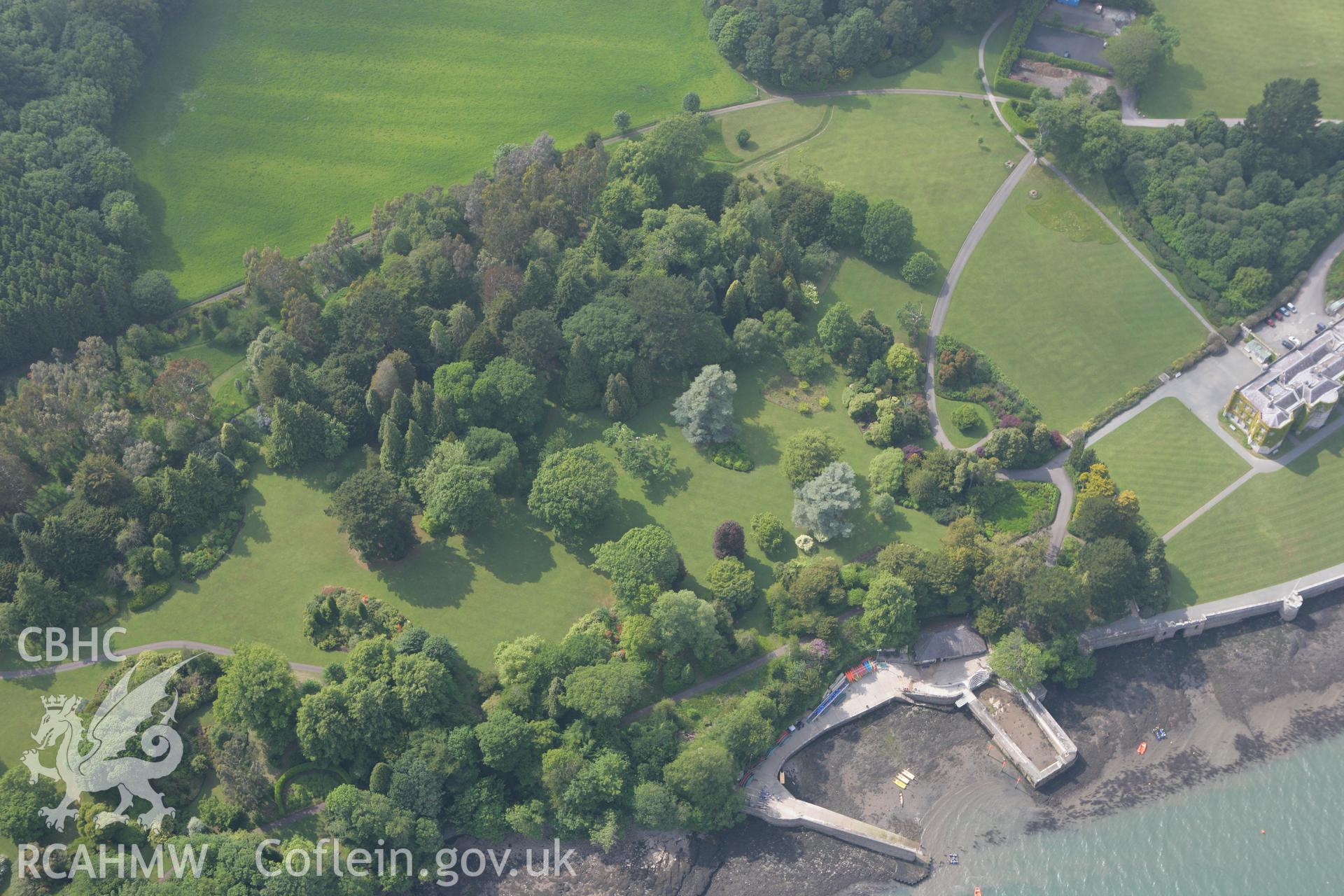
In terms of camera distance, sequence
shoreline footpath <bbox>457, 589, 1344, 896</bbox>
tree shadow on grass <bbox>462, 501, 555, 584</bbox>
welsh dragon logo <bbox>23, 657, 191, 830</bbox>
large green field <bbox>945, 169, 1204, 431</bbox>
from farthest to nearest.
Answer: large green field <bbox>945, 169, 1204, 431</bbox>
tree shadow on grass <bbox>462, 501, 555, 584</bbox>
shoreline footpath <bbox>457, 589, 1344, 896</bbox>
welsh dragon logo <bbox>23, 657, 191, 830</bbox>

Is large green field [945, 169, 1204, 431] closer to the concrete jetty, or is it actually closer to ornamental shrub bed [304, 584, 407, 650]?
the concrete jetty

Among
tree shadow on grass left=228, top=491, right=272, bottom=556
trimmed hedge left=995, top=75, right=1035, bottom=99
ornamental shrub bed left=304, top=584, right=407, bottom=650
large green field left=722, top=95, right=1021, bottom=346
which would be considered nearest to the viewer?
ornamental shrub bed left=304, top=584, right=407, bottom=650

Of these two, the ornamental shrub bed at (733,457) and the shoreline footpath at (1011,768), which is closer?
the shoreline footpath at (1011,768)

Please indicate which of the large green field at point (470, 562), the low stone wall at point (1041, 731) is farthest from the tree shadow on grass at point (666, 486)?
the low stone wall at point (1041, 731)

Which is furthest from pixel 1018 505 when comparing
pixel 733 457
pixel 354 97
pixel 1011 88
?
pixel 354 97

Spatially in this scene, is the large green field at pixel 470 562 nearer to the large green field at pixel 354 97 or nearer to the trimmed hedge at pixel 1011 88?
the large green field at pixel 354 97

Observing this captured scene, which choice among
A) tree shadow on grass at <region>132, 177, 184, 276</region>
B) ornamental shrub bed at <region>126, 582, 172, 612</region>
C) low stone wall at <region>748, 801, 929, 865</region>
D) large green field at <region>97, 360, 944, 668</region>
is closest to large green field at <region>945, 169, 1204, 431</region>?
large green field at <region>97, 360, 944, 668</region>
